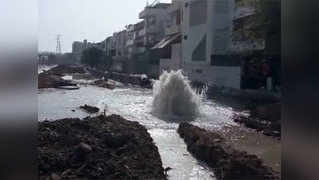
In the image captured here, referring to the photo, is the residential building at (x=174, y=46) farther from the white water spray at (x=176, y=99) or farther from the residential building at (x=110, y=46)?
the residential building at (x=110, y=46)

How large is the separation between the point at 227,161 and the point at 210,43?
3109 cm

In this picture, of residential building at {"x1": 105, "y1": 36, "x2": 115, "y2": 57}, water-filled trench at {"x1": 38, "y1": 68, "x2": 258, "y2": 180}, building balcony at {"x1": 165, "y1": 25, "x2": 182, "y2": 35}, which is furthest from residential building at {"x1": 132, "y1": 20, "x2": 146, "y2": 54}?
water-filled trench at {"x1": 38, "y1": 68, "x2": 258, "y2": 180}

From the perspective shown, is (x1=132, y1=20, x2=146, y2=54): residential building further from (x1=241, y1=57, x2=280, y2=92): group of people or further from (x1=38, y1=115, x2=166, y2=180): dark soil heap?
(x1=38, y1=115, x2=166, y2=180): dark soil heap

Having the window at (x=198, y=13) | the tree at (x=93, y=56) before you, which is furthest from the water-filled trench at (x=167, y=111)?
the tree at (x=93, y=56)

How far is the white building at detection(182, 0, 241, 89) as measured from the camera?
114ft

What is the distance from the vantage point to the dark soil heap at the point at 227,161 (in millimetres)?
8375

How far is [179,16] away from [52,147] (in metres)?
46.5

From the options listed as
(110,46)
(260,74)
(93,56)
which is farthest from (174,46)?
(110,46)

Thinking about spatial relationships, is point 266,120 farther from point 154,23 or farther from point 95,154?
point 154,23

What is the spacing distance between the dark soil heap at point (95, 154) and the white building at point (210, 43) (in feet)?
69.0

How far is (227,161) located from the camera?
929 centimetres

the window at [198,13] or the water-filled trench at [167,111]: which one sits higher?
the window at [198,13]

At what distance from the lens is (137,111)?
23062 mm

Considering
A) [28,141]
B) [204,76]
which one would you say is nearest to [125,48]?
[204,76]
